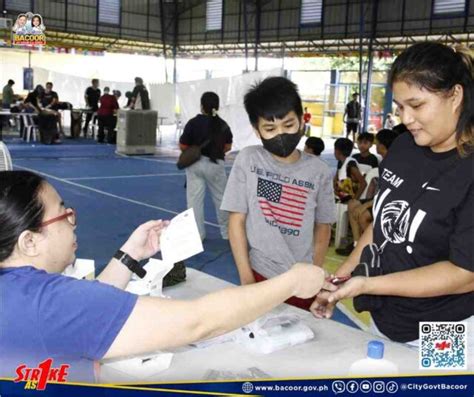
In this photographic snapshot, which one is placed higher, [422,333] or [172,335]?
[172,335]

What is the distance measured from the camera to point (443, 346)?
1.52m

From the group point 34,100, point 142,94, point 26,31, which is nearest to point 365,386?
point 142,94

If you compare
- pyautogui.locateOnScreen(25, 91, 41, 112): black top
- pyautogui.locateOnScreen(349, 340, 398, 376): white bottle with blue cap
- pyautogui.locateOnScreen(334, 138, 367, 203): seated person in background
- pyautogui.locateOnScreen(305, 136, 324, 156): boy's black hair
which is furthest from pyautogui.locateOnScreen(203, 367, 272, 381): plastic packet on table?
pyautogui.locateOnScreen(25, 91, 41, 112): black top

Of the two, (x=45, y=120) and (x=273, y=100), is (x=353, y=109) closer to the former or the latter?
(x=45, y=120)

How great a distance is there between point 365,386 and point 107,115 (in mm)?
14440

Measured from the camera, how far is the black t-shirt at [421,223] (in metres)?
1.42

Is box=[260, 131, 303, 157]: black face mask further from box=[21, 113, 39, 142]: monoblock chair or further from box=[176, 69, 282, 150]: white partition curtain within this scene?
box=[21, 113, 39, 142]: monoblock chair

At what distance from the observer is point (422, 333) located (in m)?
1.57

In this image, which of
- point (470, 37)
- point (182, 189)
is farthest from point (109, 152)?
point (470, 37)

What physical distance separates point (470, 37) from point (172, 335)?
57.3 ft

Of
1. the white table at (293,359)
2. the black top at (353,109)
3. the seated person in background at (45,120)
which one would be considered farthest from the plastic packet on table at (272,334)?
the black top at (353,109)

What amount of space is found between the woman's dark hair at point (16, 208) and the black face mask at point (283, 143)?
111 cm

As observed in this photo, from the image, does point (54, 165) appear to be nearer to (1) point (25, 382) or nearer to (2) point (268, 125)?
(2) point (268, 125)

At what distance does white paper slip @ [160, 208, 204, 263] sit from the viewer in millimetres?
1591
